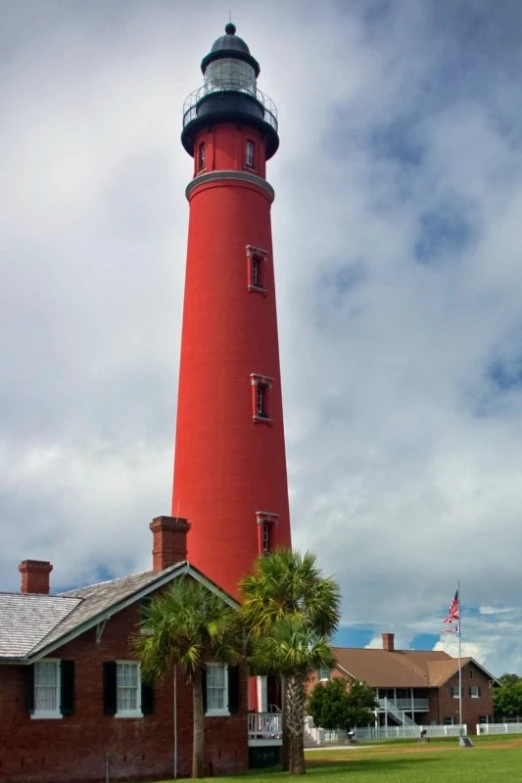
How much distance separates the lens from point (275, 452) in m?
38.3

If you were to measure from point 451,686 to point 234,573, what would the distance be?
39.2m

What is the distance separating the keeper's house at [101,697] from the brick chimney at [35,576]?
7.94 feet

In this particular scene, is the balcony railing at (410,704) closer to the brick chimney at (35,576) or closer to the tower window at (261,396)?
the tower window at (261,396)

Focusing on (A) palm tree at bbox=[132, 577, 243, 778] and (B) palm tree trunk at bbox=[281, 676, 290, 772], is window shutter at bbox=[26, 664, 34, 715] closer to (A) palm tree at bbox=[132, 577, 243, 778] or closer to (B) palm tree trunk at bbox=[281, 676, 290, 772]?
(A) palm tree at bbox=[132, 577, 243, 778]

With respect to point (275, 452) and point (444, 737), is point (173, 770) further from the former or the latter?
point (444, 737)

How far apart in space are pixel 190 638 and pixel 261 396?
13.0 meters

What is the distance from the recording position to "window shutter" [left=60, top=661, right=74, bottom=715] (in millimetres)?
27000

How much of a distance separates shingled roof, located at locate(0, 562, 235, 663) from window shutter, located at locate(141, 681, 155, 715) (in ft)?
7.64

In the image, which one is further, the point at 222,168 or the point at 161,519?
the point at 222,168

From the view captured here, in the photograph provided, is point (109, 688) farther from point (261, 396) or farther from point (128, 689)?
point (261, 396)

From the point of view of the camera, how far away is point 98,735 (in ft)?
90.5

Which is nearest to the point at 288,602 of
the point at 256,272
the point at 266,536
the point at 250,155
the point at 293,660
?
the point at 293,660

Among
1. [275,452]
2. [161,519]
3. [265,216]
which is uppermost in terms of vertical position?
[265,216]

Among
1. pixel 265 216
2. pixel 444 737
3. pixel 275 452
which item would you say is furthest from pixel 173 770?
pixel 444 737
